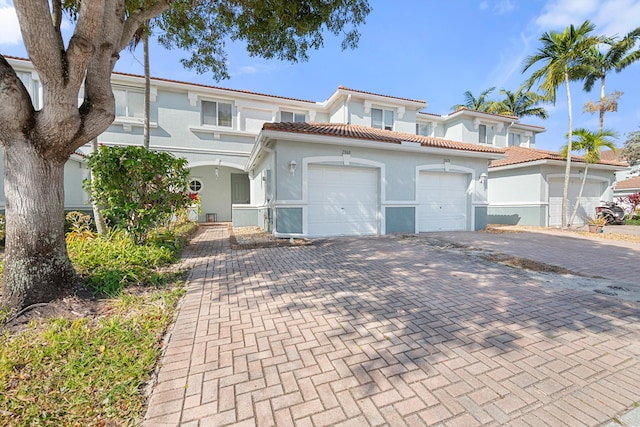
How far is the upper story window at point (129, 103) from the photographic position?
12.6 meters

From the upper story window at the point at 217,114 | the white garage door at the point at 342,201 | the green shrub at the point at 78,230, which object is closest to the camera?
the green shrub at the point at 78,230

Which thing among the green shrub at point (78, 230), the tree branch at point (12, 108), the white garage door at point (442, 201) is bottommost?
the green shrub at point (78, 230)

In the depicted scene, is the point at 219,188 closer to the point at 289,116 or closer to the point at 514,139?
the point at 289,116

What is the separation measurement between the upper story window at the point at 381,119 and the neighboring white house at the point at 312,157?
0.06m

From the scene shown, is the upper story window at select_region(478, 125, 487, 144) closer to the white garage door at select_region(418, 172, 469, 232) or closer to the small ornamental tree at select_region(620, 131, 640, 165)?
the white garage door at select_region(418, 172, 469, 232)

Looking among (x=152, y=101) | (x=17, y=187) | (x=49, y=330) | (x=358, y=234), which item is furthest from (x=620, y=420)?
(x=152, y=101)

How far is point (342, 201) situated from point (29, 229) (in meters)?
7.51

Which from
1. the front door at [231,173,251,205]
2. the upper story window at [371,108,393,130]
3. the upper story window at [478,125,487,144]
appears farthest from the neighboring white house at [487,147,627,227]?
the front door at [231,173,251,205]

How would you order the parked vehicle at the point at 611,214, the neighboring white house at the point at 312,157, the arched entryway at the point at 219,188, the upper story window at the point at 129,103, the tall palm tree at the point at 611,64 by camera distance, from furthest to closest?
the tall palm tree at the point at 611,64
the arched entryway at the point at 219,188
the parked vehicle at the point at 611,214
the upper story window at the point at 129,103
the neighboring white house at the point at 312,157

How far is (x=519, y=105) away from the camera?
24.9 m

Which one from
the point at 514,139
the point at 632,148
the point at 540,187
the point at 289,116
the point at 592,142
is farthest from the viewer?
the point at 632,148

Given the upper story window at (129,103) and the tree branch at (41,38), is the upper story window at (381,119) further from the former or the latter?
the tree branch at (41,38)

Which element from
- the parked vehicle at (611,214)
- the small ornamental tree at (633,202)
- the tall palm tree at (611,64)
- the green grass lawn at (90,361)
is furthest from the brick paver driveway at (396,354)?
the tall palm tree at (611,64)

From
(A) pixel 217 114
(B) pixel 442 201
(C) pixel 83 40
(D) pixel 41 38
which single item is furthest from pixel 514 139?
(D) pixel 41 38
